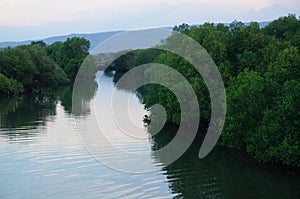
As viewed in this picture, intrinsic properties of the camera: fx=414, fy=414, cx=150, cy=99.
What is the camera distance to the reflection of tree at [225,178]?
22000 mm

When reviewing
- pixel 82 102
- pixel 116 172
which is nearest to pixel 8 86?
pixel 82 102

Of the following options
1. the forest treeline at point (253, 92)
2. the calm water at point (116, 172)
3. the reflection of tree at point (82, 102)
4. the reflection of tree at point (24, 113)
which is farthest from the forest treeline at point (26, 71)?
the forest treeline at point (253, 92)

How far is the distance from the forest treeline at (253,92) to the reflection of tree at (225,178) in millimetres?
959

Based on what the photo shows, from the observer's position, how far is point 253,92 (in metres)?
27.5

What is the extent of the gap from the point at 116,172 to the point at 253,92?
10459mm

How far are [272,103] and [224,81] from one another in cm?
840

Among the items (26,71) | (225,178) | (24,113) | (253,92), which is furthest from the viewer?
(26,71)

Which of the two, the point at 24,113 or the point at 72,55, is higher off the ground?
the point at 72,55

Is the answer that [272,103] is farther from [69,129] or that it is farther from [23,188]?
[69,129]

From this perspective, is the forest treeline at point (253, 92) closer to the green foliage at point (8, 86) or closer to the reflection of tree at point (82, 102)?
the reflection of tree at point (82, 102)

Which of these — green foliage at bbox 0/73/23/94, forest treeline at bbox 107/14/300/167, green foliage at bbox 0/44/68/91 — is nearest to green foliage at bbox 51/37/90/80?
green foliage at bbox 0/44/68/91

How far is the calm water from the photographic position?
861 inches

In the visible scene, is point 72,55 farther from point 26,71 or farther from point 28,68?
point 28,68

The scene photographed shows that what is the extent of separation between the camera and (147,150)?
30.7 metres
